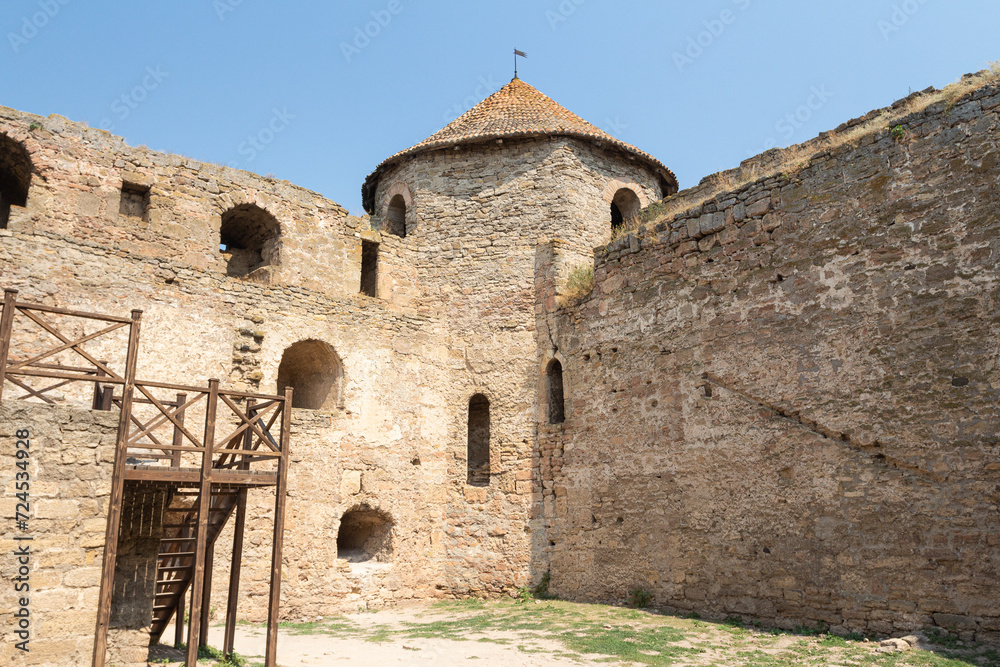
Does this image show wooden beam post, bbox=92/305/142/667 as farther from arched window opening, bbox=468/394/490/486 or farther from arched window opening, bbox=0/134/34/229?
arched window opening, bbox=468/394/490/486

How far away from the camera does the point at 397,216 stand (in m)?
16.8

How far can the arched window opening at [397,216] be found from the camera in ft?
54.4

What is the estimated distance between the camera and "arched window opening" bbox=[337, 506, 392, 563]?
13617 mm

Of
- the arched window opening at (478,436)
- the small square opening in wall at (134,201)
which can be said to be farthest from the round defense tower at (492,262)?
the small square opening in wall at (134,201)

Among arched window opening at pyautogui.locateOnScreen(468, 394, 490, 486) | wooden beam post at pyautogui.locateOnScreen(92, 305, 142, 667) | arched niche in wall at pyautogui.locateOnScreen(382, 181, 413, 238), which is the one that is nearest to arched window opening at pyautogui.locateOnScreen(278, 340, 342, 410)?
arched window opening at pyautogui.locateOnScreen(468, 394, 490, 486)

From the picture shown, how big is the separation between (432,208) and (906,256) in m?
9.05

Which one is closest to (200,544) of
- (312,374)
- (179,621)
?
(179,621)

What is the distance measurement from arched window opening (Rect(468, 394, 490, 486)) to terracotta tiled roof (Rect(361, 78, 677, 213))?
5.21 m

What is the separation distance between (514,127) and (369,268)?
406 cm

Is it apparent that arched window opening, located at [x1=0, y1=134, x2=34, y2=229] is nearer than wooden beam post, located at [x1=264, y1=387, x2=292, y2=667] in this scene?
No

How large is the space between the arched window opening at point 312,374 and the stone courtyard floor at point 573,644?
150 inches

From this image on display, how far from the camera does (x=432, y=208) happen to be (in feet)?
51.5

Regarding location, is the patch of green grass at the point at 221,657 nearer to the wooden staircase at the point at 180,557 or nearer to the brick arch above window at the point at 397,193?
the wooden staircase at the point at 180,557

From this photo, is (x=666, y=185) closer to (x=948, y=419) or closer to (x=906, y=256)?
(x=906, y=256)
